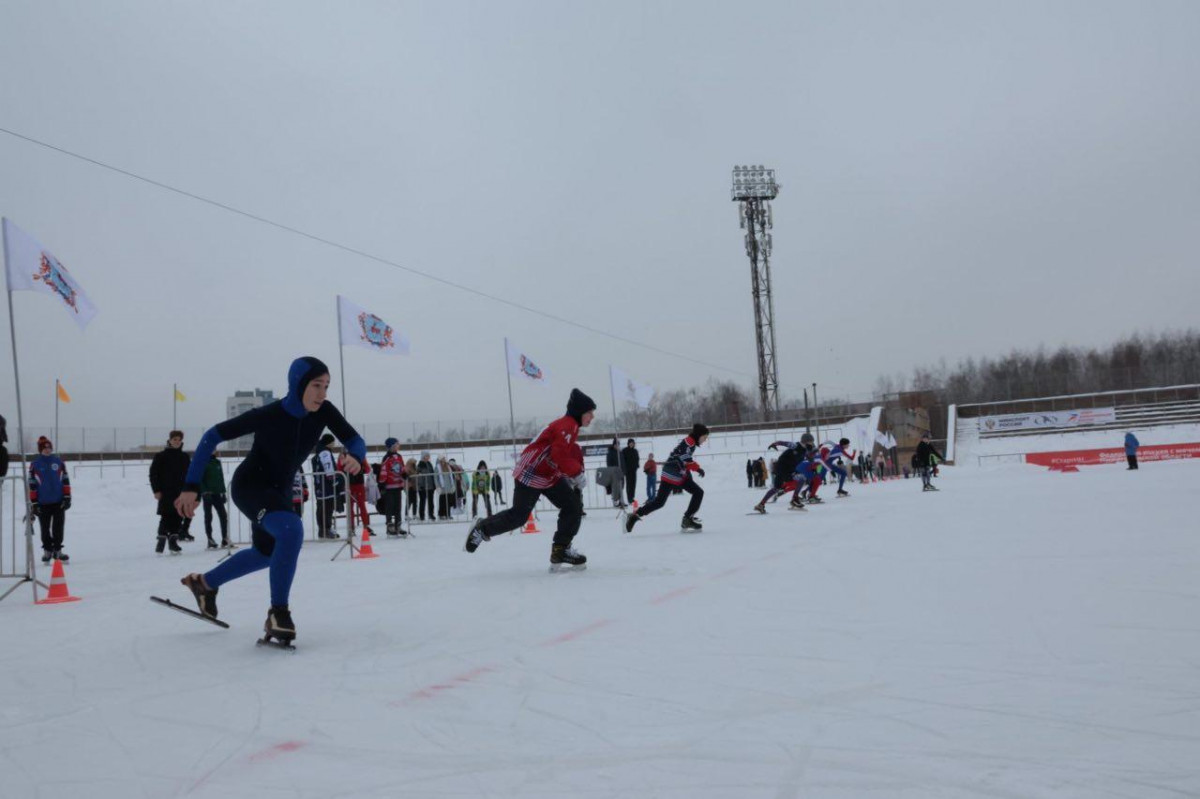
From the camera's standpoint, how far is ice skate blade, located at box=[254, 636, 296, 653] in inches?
177

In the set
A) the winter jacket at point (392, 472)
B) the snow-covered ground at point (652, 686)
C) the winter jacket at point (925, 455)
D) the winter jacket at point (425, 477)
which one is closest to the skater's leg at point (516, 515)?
the snow-covered ground at point (652, 686)

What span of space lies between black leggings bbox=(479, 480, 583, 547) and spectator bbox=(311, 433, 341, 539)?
6.61 meters

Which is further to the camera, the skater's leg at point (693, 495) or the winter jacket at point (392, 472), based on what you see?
the winter jacket at point (392, 472)

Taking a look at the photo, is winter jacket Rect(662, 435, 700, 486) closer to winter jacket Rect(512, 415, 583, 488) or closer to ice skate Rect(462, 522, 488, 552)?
winter jacket Rect(512, 415, 583, 488)

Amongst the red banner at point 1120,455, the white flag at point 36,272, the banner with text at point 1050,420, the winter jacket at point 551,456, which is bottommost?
the red banner at point 1120,455

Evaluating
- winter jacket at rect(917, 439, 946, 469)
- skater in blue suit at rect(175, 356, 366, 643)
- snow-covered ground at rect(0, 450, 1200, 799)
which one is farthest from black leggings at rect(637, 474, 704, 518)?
winter jacket at rect(917, 439, 946, 469)

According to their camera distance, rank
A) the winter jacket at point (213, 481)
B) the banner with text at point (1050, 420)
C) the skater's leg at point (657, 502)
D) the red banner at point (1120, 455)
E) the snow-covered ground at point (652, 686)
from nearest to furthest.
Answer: the snow-covered ground at point (652, 686), the skater's leg at point (657, 502), the winter jacket at point (213, 481), the red banner at point (1120, 455), the banner with text at point (1050, 420)

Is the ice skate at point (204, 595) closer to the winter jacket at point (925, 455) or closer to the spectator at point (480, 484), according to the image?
the spectator at point (480, 484)

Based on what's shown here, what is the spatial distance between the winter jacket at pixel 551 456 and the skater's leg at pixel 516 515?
76mm

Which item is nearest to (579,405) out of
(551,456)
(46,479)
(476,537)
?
(551,456)

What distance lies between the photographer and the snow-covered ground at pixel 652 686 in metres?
2.41

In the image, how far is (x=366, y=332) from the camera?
16.3 meters

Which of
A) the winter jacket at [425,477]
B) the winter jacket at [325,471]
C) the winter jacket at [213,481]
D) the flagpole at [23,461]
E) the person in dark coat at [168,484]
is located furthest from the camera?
the winter jacket at [425,477]

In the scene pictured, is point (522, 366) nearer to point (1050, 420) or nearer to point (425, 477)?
point (425, 477)
